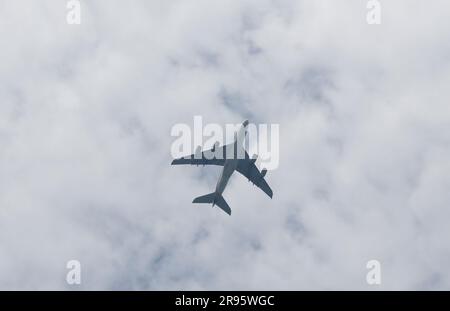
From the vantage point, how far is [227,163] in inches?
4158

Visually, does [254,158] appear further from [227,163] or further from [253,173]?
[227,163]

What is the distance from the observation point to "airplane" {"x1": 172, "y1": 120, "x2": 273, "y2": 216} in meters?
106

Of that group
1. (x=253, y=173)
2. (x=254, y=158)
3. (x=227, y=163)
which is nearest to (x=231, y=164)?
(x=227, y=163)

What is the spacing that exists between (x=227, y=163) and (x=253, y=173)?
10.4 metres

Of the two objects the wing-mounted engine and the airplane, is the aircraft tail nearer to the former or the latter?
the airplane

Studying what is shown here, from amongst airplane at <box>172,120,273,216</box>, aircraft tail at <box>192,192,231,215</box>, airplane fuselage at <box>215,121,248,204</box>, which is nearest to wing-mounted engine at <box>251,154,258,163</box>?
airplane at <box>172,120,273,216</box>

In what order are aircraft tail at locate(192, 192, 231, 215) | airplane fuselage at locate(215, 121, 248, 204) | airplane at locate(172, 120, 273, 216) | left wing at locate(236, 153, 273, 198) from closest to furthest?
airplane fuselage at locate(215, 121, 248, 204) < airplane at locate(172, 120, 273, 216) < aircraft tail at locate(192, 192, 231, 215) < left wing at locate(236, 153, 273, 198)

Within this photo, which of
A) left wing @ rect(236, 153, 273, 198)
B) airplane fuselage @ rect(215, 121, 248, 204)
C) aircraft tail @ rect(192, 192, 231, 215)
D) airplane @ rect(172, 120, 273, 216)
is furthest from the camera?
left wing @ rect(236, 153, 273, 198)

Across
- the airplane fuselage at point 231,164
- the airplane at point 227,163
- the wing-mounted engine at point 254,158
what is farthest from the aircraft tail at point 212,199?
the wing-mounted engine at point 254,158

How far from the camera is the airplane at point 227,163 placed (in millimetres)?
105938
